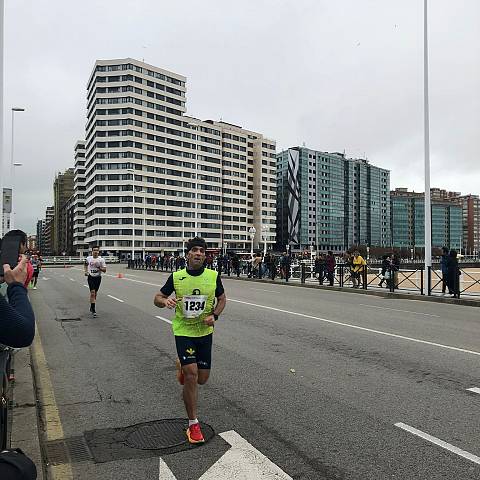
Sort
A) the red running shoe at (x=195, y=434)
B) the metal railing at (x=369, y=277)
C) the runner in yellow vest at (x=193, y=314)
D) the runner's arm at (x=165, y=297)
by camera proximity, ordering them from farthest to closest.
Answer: the metal railing at (x=369, y=277), the runner's arm at (x=165, y=297), the runner in yellow vest at (x=193, y=314), the red running shoe at (x=195, y=434)

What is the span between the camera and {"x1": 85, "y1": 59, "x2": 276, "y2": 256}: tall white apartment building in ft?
358

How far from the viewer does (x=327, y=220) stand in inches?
6511

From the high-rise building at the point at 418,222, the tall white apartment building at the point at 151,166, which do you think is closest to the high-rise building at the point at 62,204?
the tall white apartment building at the point at 151,166

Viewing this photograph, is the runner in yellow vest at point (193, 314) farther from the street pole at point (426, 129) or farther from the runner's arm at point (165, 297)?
the street pole at point (426, 129)

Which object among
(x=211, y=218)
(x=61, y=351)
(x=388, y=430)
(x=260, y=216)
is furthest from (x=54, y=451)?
(x=260, y=216)

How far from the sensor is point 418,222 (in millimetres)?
187375

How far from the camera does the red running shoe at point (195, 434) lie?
4312mm

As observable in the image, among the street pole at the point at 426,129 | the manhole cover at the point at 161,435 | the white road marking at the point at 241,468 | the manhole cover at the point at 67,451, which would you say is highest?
the street pole at the point at 426,129

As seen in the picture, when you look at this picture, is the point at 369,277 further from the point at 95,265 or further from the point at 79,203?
the point at 79,203

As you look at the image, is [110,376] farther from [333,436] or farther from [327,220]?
[327,220]

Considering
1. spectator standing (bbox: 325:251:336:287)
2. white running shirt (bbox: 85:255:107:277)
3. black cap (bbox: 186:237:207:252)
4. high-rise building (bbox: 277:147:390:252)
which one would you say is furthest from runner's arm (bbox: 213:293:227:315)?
high-rise building (bbox: 277:147:390:252)

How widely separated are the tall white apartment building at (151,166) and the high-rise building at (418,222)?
7704cm

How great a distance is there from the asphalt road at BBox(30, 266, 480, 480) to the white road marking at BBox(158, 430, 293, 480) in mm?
43

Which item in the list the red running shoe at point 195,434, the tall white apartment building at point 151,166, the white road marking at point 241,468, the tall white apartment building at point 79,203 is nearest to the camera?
the white road marking at point 241,468
